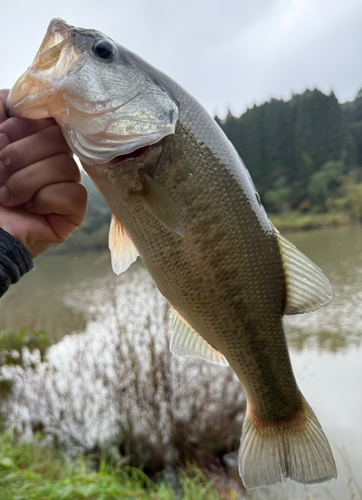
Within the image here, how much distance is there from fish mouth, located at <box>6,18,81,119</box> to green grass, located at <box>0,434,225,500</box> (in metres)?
2.37

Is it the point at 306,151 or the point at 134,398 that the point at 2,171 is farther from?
the point at 306,151

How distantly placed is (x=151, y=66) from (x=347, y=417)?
5.60 metres

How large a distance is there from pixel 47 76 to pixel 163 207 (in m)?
0.40

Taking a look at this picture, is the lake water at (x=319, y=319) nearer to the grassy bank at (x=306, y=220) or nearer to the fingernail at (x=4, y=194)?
the grassy bank at (x=306, y=220)

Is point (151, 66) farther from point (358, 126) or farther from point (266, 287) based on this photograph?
point (358, 126)

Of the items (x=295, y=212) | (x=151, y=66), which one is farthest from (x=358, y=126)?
(x=151, y=66)

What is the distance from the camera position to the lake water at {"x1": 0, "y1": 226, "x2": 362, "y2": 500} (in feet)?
16.0

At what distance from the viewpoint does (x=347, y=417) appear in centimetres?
499

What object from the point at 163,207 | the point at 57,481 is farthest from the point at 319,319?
the point at 163,207

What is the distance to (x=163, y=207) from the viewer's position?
78 cm

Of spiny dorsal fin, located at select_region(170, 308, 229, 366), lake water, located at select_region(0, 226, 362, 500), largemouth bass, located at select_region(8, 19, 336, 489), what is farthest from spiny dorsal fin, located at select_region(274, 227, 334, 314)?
lake water, located at select_region(0, 226, 362, 500)

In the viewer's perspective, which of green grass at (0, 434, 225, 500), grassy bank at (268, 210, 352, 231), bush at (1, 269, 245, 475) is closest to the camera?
green grass at (0, 434, 225, 500)

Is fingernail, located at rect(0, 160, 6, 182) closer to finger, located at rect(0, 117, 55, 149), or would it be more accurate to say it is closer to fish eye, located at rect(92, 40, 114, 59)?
finger, located at rect(0, 117, 55, 149)

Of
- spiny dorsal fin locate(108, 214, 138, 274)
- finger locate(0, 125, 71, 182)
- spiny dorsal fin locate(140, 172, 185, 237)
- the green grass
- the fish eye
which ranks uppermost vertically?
the fish eye
